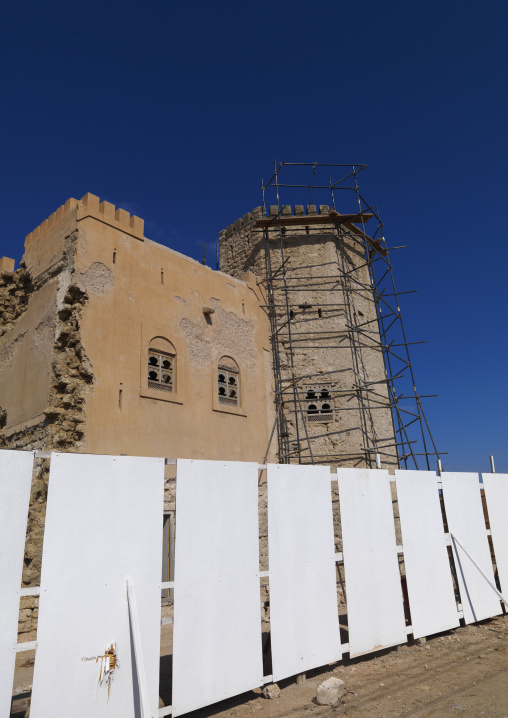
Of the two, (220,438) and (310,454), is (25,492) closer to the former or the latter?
(220,438)

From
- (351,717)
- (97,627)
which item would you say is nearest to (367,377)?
(351,717)

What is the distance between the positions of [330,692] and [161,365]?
6.63m

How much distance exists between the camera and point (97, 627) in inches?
150

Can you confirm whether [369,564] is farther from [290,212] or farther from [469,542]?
[290,212]

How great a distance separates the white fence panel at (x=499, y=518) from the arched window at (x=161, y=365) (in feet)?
19.4

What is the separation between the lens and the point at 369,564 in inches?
228

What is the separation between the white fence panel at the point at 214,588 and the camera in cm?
427

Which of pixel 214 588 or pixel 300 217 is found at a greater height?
pixel 300 217

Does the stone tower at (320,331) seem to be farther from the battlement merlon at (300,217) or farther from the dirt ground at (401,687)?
the dirt ground at (401,687)

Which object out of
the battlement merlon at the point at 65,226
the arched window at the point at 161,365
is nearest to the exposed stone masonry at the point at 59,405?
the battlement merlon at the point at 65,226

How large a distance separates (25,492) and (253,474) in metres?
2.21

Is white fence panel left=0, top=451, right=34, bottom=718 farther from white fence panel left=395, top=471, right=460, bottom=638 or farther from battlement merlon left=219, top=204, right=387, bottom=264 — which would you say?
battlement merlon left=219, top=204, right=387, bottom=264

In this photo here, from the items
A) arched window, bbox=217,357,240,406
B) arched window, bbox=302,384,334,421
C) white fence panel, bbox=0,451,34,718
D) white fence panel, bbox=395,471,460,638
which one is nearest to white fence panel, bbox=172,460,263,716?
white fence panel, bbox=0,451,34,718

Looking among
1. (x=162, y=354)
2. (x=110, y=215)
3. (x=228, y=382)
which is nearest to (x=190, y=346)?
(x=162, y=354)
